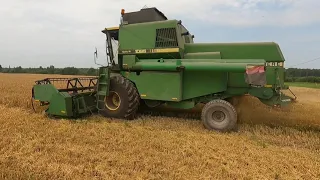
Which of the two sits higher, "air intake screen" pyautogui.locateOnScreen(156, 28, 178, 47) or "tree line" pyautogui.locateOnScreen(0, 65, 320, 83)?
"air intake screen" pyautogui.locateOnScreen(156, 28, 178, 47)

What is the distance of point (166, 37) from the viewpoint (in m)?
6.67

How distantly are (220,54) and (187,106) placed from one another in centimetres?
144

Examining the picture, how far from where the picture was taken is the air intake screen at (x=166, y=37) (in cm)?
662

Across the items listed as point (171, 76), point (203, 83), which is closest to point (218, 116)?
point (203, 83)

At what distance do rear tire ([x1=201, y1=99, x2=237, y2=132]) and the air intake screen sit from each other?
1.67 metres

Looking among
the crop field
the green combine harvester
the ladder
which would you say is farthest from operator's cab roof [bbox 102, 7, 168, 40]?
the crop field

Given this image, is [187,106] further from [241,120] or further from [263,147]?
[263,147]

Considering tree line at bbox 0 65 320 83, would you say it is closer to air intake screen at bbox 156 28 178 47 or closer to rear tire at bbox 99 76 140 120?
rear tire at bbox 99 76 140 120

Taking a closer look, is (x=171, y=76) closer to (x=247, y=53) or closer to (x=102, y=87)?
(x=247, y=53)

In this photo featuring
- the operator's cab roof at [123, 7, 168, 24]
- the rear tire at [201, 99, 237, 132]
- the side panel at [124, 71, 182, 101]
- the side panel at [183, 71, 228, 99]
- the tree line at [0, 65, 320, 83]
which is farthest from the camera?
the tree line at [0, 65, 320, 83]

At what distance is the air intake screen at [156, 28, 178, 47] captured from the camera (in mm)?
6617

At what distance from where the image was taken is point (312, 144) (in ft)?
16.4

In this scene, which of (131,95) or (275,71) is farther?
(131,95)

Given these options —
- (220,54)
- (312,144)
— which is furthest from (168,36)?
(312,144)
